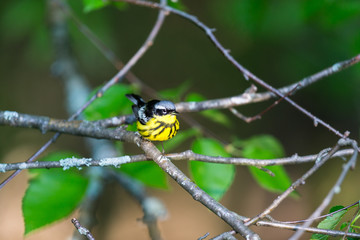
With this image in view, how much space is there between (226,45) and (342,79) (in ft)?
3.99

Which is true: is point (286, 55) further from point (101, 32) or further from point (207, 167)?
point (207, 167)

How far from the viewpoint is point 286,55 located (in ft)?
13.1

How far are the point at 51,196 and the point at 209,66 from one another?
8.56ft

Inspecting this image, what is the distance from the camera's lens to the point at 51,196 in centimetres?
201

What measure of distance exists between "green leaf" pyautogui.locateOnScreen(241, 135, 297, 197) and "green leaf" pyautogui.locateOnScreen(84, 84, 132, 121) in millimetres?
702

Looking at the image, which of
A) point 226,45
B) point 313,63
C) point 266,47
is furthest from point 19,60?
point 313,63

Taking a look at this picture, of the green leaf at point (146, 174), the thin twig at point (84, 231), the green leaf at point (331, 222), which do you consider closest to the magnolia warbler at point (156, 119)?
the green leaf at point (146, 174)

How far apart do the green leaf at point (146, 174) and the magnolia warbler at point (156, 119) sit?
0.22m

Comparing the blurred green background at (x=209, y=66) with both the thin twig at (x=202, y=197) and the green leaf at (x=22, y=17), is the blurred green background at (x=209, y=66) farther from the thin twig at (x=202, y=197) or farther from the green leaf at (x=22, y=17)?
the thin twig at (x=202, y=197)

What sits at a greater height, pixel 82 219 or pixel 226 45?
pixel 226 45

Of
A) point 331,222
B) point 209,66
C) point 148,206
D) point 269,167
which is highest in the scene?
point 209,66

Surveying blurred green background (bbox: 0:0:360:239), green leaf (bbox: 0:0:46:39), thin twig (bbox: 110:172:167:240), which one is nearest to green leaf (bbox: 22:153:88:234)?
thin twig (bbox: 110:172:167:240)

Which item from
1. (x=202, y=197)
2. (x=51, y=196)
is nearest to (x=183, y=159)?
(x=202, y=197)

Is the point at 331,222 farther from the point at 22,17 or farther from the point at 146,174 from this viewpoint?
the point at 22,17
